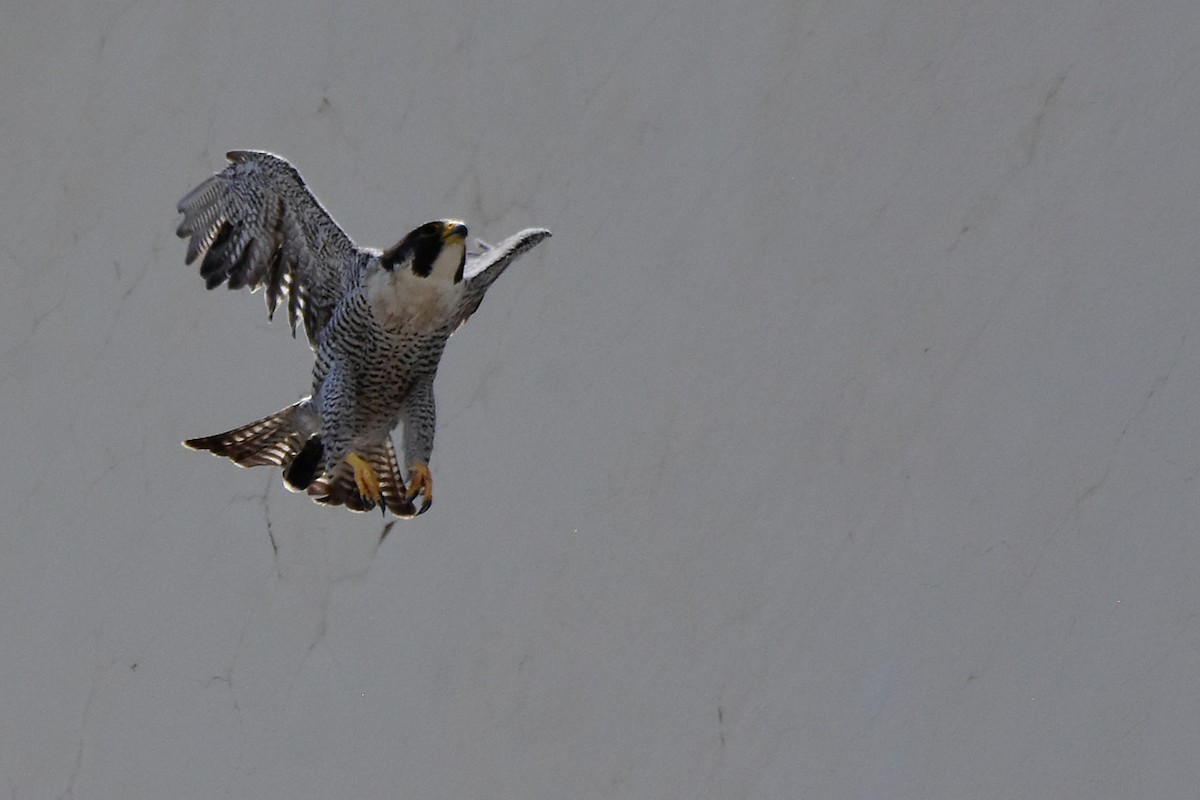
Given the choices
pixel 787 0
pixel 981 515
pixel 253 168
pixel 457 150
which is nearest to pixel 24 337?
Result: pixel 457 150

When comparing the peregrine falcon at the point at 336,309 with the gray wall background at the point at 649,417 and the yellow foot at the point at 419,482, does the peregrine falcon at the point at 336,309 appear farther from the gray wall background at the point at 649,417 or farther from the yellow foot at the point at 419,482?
the gray wall background at the point at 649,417

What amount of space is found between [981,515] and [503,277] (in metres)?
1.02

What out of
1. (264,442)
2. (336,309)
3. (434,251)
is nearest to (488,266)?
(434,251)

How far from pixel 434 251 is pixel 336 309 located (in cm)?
29

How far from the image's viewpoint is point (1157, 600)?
2916mm

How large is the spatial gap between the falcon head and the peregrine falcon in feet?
0.10

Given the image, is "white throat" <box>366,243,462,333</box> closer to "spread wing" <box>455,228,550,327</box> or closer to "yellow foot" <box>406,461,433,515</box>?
"spread wing" <box>455,228,550,327</box>

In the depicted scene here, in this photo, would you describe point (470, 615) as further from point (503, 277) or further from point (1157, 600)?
point (1157, 600)

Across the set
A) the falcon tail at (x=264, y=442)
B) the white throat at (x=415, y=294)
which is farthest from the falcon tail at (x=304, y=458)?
the white throat at (x=415, y=294)

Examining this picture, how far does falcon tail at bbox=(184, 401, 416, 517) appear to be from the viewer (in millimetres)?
3189

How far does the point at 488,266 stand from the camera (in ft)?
10.3

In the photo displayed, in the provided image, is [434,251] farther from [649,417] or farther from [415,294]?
[649,417]

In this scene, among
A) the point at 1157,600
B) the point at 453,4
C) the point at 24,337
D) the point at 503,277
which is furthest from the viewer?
the point at 24,337

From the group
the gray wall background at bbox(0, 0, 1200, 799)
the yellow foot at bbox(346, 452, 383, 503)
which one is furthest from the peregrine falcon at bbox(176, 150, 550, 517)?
the gray wall background at bbox(0, 0, 1200, 799)
